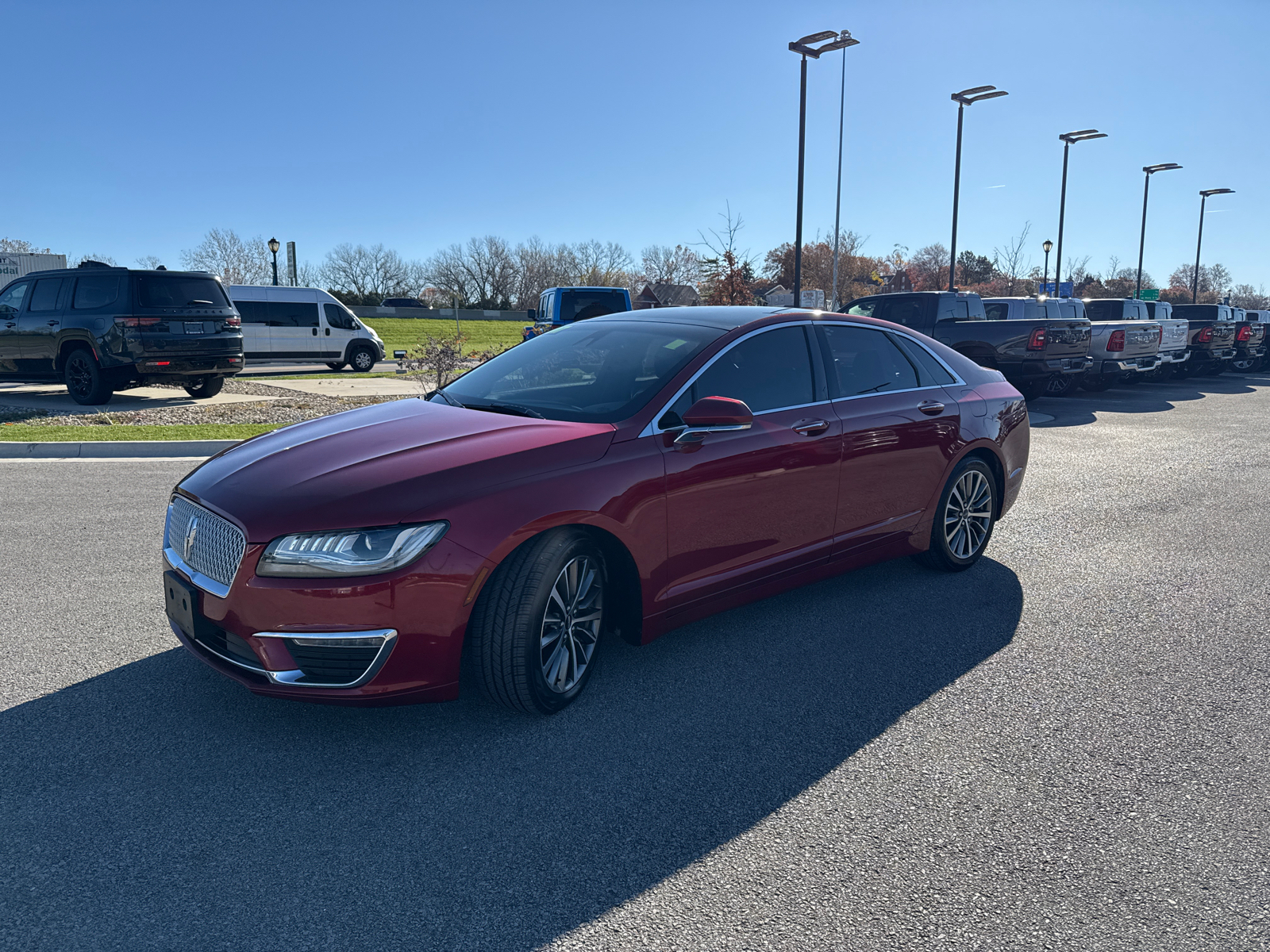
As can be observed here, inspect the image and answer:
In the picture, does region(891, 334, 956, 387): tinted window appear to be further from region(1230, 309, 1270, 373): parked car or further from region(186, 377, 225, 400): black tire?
region(1230, 309, 1270, 373): parked car

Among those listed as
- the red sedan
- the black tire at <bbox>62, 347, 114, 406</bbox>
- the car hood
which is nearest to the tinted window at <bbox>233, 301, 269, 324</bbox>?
the black tire at <bbox>62, 347, 114, 406</bbox>

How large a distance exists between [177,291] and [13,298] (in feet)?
10.8

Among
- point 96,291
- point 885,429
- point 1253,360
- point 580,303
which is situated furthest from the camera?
point 1253,360

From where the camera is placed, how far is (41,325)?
47.2 ft

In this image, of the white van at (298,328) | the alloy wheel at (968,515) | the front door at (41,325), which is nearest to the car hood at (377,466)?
the alloy wheel at (968,515)

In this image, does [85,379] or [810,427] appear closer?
[810,427]

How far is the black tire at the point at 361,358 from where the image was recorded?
23.8 m

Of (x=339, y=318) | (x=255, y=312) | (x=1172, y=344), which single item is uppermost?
(x=255, y=312)

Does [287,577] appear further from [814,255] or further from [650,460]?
[814,255]

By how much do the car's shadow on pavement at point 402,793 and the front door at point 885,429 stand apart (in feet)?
2.57

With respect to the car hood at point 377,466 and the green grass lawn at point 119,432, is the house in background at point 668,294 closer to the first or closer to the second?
the green grass lawn at point 119,432

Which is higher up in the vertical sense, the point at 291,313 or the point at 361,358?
the point at 291,313

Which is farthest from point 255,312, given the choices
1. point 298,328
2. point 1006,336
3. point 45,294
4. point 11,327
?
point 1006,336

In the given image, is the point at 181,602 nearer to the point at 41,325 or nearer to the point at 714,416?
the point at 714,416
